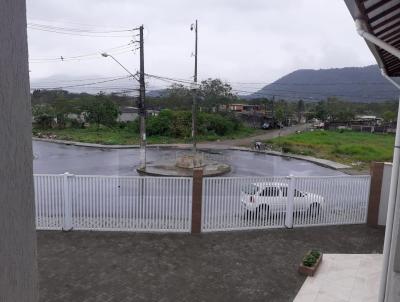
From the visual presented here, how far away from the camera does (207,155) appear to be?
29.4 metres

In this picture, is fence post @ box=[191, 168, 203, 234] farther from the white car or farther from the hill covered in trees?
the hill covered in trees

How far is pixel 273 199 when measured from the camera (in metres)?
9.61

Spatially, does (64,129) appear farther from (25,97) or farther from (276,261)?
(25,97)

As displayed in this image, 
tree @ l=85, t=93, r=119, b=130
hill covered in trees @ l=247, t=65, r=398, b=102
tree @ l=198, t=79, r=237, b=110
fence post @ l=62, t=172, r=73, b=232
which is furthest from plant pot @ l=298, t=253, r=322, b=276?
hill covered in trees @ l=247, t=65, r=398, b=102

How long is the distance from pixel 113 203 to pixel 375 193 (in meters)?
6.82

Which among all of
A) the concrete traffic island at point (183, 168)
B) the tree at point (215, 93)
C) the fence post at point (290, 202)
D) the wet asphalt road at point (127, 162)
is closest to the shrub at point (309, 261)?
the fence post at point (290, 202)

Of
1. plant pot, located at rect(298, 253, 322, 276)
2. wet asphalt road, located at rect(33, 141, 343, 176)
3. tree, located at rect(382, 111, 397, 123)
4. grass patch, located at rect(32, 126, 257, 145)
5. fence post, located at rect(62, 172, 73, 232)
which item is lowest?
wet asphalt road, located at rect(33, 141, 343, 176)

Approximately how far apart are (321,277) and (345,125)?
5920 centimetres

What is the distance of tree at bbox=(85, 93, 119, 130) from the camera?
47.7 metres

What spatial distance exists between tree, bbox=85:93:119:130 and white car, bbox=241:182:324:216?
4061 cm

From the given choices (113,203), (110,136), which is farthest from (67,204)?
(110,136)

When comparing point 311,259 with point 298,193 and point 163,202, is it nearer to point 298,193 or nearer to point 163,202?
point 298,193

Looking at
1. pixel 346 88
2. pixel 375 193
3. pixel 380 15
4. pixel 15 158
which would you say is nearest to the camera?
pixel 15 158

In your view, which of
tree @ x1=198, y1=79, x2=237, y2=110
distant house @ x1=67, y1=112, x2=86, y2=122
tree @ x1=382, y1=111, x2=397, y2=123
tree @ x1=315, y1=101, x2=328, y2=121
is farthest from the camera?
tree @ x1=315, y1=101, x2=328, y2=121
